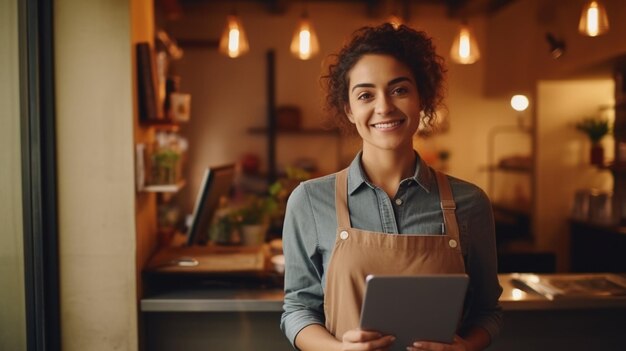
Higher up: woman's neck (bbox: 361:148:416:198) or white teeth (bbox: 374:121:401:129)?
white teeth (bbox: 374:121:401:129)

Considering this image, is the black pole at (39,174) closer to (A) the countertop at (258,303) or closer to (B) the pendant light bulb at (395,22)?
(A) the countertop at (258,303)

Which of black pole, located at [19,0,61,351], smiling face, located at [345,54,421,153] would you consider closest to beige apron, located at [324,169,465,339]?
smiling face, located at [345,54,421,153]

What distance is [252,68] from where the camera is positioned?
662cm

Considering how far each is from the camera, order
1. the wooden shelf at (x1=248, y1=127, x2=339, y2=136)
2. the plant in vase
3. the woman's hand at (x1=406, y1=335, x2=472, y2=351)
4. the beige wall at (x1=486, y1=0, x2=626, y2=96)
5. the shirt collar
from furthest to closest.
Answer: the wooden shelf at (x1=248, y1=127, x2=339, y2=136) < the beige wall at (x1=486, y1=0, x2=626, y2=96) < the plant in vase < the shirt collar < the woman's hand at (x1=406, y1=335, x2=472, y2=351)

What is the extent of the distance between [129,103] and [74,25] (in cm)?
34

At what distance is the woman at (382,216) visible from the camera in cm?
149

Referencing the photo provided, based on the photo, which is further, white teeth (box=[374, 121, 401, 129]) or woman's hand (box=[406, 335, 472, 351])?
white teeth (box=[374, 121, 401, 129])

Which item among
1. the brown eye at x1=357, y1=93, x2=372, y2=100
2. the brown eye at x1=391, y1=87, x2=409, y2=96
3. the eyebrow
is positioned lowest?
the brown eye at x1=357, y1=93, x2=372, y2=100

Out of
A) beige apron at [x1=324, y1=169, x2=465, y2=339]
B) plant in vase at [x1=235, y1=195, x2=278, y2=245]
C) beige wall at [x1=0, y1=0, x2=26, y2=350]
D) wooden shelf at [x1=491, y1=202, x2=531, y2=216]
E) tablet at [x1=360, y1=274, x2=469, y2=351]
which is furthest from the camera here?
wooden shelf at [x1=491, y1=202, x2=531, y2=216]

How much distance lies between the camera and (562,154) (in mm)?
5426

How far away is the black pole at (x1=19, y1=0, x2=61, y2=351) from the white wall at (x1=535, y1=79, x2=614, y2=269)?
14.6 feet

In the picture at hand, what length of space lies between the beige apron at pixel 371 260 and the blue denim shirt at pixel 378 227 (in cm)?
5

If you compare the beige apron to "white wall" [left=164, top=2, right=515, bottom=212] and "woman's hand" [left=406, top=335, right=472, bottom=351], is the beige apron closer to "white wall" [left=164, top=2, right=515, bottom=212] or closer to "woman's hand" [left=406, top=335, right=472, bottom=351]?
"woman's hand" [left=406, top=335, right=472, bottom=351]

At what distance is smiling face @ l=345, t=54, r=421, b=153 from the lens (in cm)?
149
